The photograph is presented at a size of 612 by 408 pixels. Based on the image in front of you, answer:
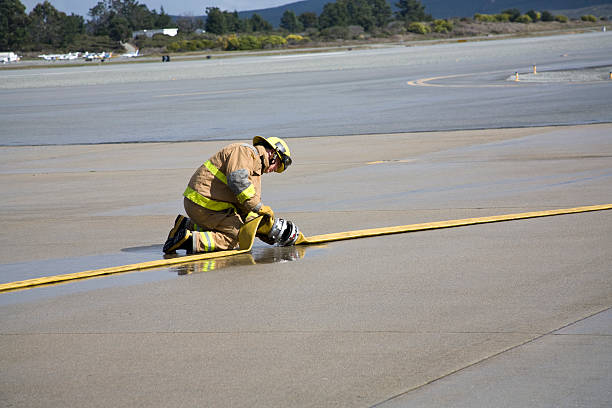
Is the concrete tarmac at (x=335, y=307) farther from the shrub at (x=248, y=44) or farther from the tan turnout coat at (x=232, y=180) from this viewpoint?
the shrub at (x=248, y=44)

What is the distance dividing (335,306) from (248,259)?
202cm

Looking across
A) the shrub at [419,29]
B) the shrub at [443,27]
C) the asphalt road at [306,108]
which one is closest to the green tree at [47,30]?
the shrub at [419,29]

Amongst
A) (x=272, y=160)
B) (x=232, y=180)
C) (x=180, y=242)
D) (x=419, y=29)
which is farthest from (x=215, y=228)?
(x=419, y=29)

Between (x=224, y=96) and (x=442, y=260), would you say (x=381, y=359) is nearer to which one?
(x=442, y=260)

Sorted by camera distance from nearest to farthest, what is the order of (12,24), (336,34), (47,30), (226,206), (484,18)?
(226,206)
(336,34)
(12,24)
(47,30)
(484,18)

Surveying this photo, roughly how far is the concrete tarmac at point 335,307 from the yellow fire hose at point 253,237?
0.21 meters

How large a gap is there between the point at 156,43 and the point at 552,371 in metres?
151

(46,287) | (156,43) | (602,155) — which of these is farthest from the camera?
(156,43)

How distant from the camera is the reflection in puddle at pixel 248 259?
7.79 m

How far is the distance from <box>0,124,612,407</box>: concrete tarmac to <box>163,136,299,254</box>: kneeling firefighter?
26cm

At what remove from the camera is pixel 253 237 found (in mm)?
8156

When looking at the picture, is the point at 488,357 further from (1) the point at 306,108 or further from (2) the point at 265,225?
(1) the point at 306,108

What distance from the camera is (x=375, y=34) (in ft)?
516

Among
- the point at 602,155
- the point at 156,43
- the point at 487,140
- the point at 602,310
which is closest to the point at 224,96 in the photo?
the point at 487,140
